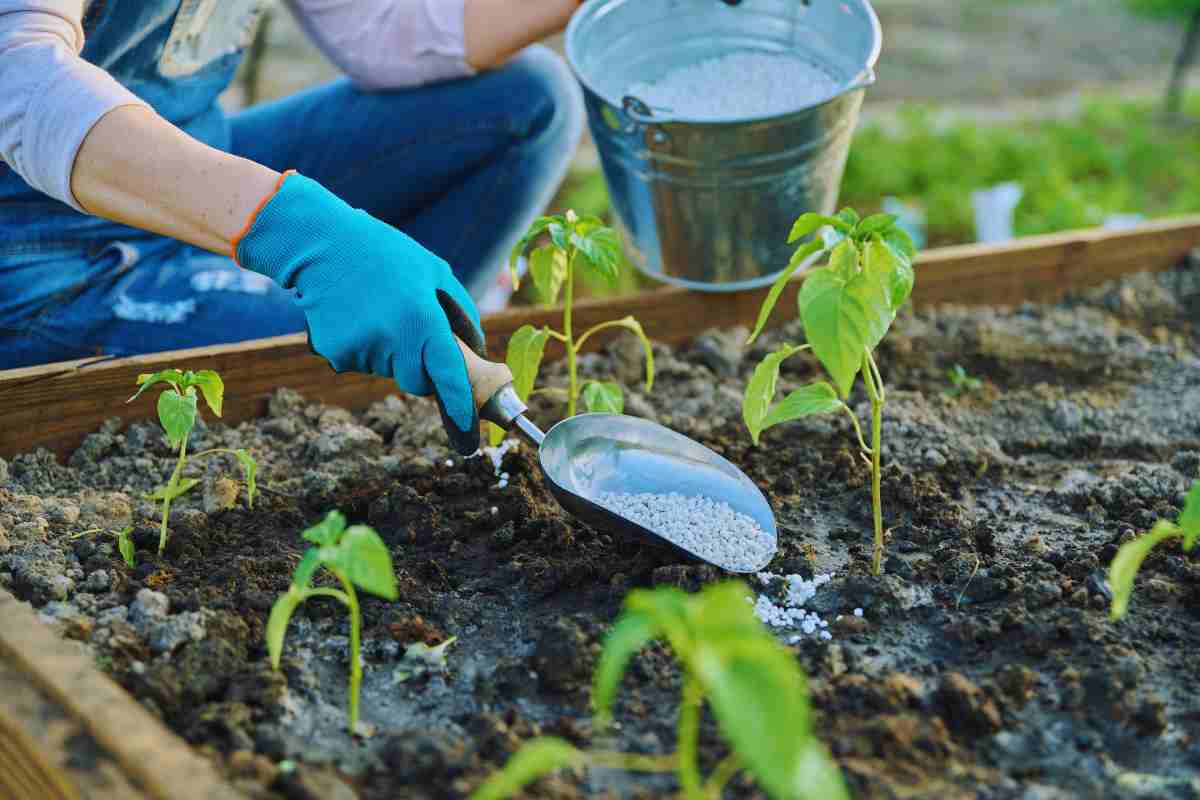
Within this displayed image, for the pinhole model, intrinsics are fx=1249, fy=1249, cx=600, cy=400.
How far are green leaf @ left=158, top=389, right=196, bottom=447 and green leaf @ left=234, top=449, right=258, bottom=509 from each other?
93 mm

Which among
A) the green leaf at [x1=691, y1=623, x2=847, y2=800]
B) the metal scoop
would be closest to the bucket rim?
the metal scoop

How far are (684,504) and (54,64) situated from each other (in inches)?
43.6

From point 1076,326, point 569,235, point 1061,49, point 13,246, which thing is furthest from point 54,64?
Result: point 1061,49

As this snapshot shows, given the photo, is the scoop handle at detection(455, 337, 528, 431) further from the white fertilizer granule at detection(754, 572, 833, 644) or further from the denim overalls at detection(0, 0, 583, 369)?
the denim overalls at detection(0, 0, 583, 369)

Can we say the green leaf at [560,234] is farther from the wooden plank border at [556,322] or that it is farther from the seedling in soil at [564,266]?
the wooden plank border at [556,322]

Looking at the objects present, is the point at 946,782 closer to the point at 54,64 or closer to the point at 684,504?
the point at 684,504

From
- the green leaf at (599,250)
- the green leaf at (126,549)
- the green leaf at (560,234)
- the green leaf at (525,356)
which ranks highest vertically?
the green leaf at (560,234)

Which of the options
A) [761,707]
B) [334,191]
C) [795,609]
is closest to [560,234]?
[795,609]

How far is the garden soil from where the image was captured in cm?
139

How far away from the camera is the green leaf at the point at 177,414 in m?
1.72

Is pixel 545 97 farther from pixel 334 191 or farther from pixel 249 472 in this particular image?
pixel 249 472

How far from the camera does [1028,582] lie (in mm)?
1682

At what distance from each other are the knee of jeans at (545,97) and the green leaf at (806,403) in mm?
1344

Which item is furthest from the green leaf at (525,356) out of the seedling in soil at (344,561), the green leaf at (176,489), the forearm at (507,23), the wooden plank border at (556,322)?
the forearm at (507,23)
